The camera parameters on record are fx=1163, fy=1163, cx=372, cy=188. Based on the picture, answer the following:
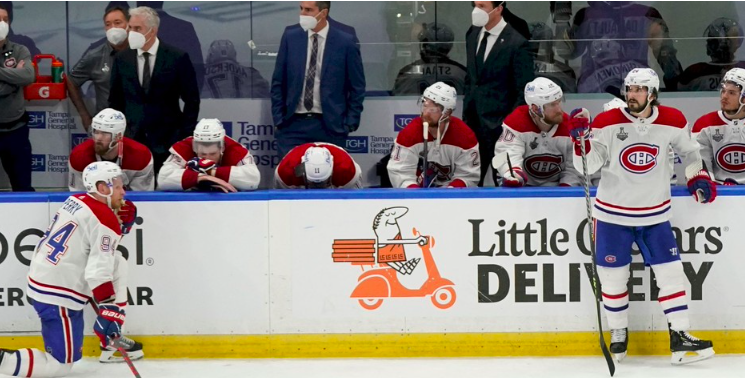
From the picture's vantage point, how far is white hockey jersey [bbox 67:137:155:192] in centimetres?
578

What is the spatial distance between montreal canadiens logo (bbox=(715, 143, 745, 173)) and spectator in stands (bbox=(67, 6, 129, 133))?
143 inches

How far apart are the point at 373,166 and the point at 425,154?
1336 mm

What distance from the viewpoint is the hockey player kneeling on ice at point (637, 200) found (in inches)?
199

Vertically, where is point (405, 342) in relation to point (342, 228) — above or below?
below

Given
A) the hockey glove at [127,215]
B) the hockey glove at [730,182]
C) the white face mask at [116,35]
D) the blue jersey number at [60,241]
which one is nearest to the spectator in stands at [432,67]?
the white face mask at [116,35]

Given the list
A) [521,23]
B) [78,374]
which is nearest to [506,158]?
[521,23]

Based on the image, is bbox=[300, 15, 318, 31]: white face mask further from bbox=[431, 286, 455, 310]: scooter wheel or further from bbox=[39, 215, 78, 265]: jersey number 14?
bbox=[39, 215, 78, 265]: jersey number 14

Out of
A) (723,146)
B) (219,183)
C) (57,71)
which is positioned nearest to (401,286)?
(219,183)

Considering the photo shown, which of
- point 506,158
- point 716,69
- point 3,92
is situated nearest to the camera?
point 506,158

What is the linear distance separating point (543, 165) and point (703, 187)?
958 mm

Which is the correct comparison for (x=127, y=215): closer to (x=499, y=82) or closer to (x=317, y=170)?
(x=317, y=170)

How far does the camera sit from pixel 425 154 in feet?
19.8

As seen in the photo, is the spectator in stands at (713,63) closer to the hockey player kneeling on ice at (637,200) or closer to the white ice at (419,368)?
the hockey player kneeling on ice at (637,200)

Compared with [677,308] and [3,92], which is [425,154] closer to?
[677,308]
